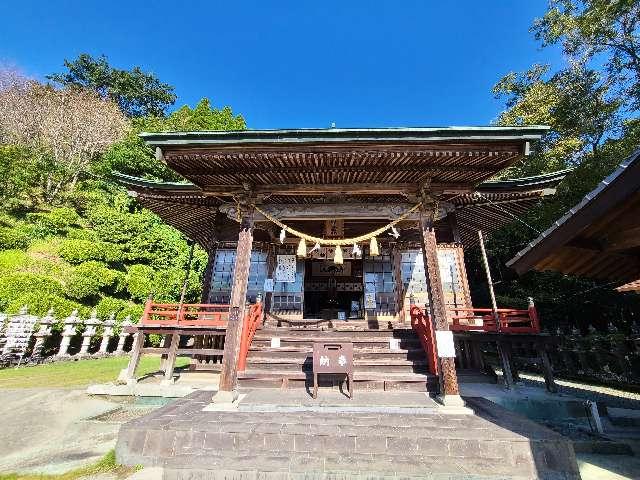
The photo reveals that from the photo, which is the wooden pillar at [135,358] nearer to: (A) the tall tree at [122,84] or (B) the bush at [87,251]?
(B) the bush at [87,251]

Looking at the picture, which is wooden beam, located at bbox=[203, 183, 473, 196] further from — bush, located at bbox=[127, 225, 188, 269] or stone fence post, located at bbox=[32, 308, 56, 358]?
bush, located at bbox=[127, 225, 188, 269]

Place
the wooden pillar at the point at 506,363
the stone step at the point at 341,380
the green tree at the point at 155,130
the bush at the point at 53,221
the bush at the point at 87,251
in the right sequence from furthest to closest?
the green tree at the point at 155,130 → the bush at the point at 53,221 → the bush at the point at 87,251 → the wooden pillar at the point at 506,363 → the stone step at the point at 341,380

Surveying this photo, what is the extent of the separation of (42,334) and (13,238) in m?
9.54

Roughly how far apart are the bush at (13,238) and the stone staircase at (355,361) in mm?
18696

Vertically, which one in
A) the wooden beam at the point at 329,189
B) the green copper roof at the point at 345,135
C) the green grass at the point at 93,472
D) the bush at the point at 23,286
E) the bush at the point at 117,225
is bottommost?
the green grass at the point at 93,472

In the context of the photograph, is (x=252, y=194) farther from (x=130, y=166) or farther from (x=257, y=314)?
(x=130, y=166)

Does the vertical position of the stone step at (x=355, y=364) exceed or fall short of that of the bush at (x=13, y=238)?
it falls short

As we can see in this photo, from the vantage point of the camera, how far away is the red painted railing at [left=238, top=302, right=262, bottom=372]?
767cm

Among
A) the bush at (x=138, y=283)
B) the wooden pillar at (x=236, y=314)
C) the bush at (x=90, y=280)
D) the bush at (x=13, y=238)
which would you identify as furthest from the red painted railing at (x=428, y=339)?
the bush at (x=13, y=238)

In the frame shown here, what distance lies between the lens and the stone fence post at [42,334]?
481 inches

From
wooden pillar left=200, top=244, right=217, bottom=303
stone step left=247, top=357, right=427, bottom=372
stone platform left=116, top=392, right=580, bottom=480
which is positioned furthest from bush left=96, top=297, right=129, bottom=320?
stone platform left=116, top=392, right=580, bottom=480

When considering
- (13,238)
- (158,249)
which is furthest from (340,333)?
(13,238)

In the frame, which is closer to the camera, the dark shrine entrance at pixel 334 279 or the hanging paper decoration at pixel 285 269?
the hanging paper decoration at pixel 285 269

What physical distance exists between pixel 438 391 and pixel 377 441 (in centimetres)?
349
